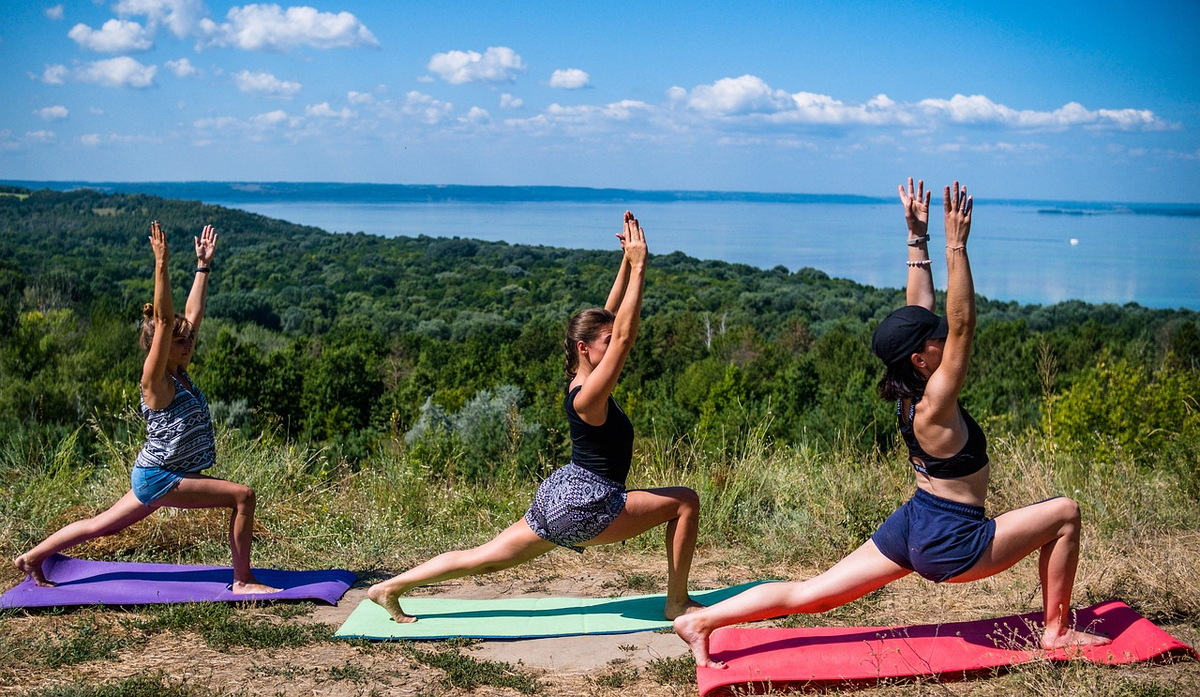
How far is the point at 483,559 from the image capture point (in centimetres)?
424

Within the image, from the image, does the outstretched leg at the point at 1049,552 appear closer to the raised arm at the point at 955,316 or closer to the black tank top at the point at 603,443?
the raised arm at the point at 955,316

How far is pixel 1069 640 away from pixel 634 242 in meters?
2.34

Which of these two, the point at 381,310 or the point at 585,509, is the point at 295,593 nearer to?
the point at 585,509

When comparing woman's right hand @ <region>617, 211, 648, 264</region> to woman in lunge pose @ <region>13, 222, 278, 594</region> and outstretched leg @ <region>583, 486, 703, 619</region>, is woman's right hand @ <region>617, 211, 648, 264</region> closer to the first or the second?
outstretched leg @ <region>583, 486, 703, 619</region>

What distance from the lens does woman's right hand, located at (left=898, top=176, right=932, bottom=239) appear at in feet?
12.7

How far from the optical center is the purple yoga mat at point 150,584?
4.79 metres

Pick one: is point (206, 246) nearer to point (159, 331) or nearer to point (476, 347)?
point (159, 331)

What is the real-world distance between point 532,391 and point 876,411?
1256 centimetres

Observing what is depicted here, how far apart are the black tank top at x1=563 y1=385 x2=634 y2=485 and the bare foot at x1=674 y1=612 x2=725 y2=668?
684mm

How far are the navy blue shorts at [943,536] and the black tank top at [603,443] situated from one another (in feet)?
3.97

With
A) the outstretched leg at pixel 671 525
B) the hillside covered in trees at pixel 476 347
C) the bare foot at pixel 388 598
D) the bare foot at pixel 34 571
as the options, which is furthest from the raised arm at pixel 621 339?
the hillside covered in trees at pixel 476 347

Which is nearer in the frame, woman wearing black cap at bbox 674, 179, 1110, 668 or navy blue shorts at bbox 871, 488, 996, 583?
woman wearing black cap at bbox 674, 179, 1110, 668

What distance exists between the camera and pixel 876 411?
11750 millimetres

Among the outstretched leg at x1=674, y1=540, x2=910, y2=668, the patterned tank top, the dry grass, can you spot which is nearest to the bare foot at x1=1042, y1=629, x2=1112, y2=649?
the dry grass
